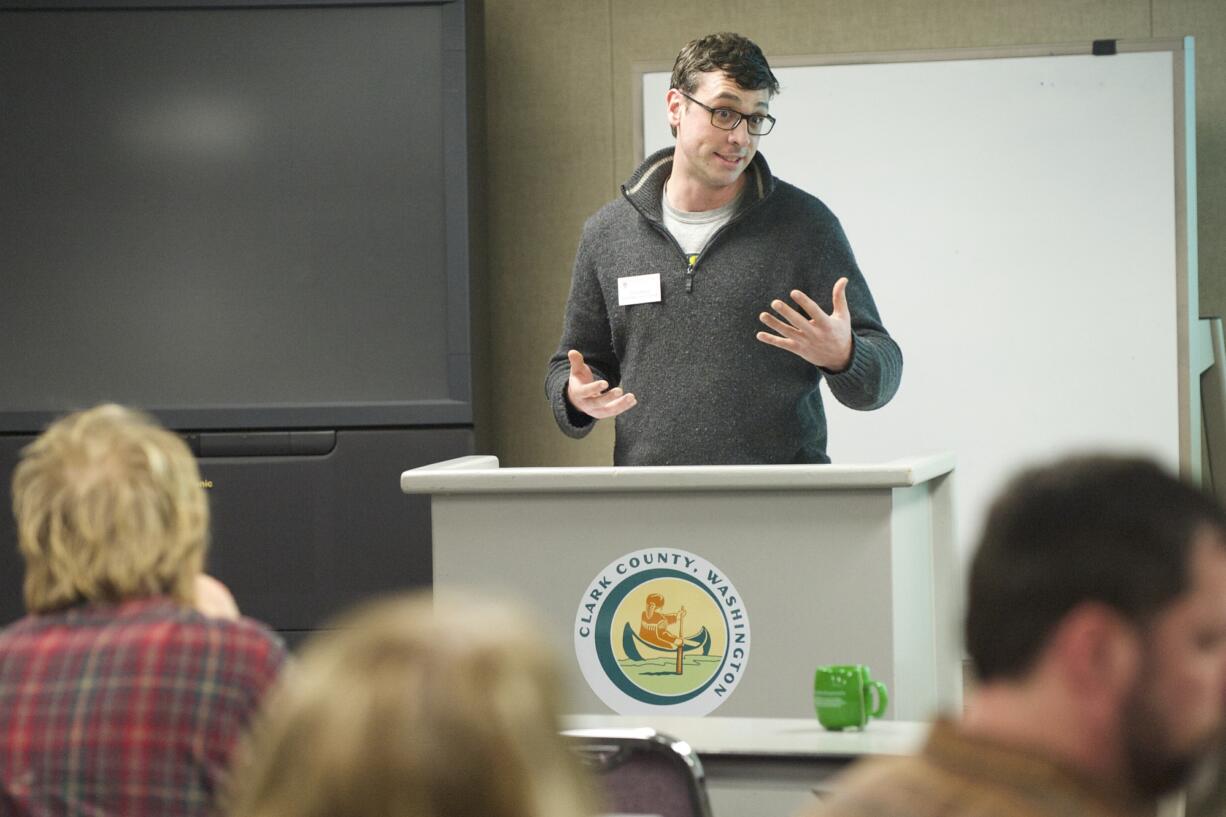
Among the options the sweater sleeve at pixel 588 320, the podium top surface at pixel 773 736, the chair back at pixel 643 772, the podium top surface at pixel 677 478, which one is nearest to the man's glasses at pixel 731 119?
the sweater sleeve at pixel 588 320

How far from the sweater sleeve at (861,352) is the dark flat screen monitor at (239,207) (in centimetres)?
152

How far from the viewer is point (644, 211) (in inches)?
115

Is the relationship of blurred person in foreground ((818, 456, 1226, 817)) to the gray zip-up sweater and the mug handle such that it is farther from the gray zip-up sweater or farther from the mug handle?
the gray zip-up sweater

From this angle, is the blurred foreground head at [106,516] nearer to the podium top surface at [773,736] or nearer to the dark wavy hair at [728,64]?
the podium top surface at [773,736]

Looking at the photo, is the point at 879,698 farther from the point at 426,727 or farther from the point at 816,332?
the point at 426,727

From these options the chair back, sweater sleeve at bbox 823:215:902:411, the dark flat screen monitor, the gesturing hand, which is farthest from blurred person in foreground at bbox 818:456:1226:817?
the dark flat screen monitor

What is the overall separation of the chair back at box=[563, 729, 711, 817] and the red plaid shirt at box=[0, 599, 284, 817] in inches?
12.8

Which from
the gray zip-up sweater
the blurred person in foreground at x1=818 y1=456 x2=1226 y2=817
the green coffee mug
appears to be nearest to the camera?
the blurred person in foreground at x1=818 y1=456 x2=1226 y2=817

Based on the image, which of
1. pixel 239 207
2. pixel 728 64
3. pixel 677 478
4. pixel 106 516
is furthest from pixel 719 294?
pixel 239 207

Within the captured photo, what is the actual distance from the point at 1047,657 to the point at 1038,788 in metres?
0.08

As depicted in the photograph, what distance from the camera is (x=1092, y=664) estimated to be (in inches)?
33.7

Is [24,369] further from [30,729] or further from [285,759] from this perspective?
[285,759]

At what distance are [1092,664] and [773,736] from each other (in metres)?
0.87

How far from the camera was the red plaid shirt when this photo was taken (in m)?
1.20
